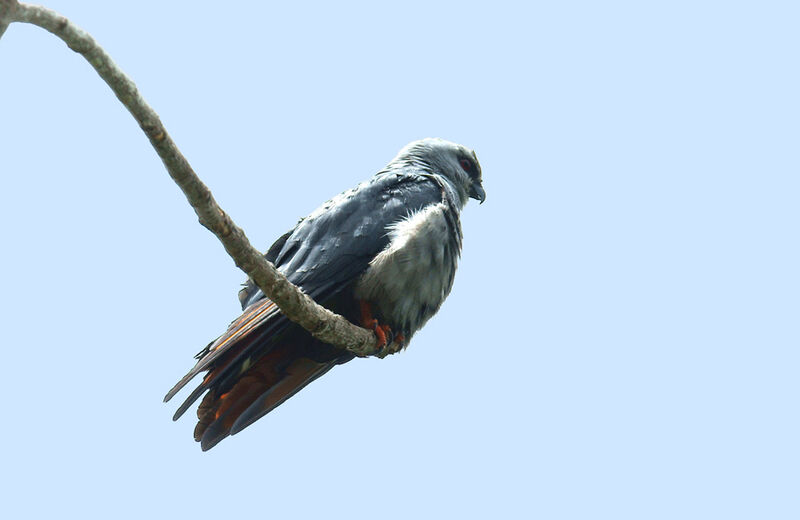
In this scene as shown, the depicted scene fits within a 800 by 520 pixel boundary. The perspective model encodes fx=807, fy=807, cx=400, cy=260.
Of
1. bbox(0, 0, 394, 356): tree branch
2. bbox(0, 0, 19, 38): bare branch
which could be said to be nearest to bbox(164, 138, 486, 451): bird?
→ bbox(0, 0, 394, 356): tree branch

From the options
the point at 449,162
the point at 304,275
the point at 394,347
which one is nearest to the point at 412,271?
the point at 394,347

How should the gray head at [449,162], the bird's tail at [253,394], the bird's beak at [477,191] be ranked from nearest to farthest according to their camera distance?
the bird's tail at [253,394], the gray head at [449,162], the bird's beak at [477,191]

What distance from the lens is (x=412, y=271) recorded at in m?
5.91

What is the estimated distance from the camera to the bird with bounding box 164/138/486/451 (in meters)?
5.59

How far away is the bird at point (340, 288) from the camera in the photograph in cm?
559

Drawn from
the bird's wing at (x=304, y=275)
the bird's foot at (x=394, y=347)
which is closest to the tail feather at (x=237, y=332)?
the bird's wing at (x=304, y=275)

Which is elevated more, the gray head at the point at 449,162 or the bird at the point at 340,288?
the gray head at the point at 449,162

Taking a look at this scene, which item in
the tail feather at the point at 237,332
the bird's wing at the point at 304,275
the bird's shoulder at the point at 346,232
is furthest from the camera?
the bird's shoulder at the point at 346,232

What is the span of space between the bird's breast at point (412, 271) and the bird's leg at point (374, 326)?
0.07m

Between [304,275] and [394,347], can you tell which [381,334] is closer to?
[394,347]

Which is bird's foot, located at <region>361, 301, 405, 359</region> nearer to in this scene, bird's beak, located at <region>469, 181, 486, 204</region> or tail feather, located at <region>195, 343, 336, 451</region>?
tail feather, located at <region>195, 343, 336, 451</region>

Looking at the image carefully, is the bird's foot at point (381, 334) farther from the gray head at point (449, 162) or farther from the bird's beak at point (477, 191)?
the bird's beak at point (477, 191)

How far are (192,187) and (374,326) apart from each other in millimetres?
2293

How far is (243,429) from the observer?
604 cm
